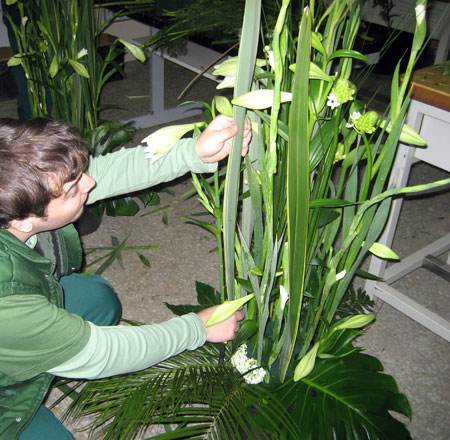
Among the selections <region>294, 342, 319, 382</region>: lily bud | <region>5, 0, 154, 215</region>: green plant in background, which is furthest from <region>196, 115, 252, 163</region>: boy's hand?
<region>5, 0, 154, 215</region>: green plant in background

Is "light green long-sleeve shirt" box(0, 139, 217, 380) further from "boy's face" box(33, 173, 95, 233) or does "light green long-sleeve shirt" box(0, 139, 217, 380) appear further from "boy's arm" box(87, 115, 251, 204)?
"boy's face" box(33, 173, 95, 233)

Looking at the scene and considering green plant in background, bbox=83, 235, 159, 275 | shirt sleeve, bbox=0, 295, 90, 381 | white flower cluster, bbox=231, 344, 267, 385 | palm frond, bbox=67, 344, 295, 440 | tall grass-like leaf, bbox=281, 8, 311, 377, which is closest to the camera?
tall grass-like leaf, bbox=281, 8, 311, 377

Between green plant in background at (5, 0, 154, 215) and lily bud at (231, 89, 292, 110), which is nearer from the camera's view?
lily bud at (231, 89, 292, 110)

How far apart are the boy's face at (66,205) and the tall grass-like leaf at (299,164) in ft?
1.20

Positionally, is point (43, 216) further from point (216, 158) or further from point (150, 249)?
point (150, 249)

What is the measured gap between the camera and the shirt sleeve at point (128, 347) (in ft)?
2.54

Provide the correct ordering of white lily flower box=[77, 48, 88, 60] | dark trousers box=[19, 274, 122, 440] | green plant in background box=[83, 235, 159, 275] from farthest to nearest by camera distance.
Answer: green plant in background box=[83, 235, 159, 275], white lily flower box=[77, 48, 88, 60], dark trousers box=[19, 274, 122, 440]

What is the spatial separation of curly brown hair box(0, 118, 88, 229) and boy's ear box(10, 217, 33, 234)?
12 mm

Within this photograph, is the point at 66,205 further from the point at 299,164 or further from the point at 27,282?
the point at 299,164

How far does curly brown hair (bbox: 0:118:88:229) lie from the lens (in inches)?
29.5

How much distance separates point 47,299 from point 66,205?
147mm

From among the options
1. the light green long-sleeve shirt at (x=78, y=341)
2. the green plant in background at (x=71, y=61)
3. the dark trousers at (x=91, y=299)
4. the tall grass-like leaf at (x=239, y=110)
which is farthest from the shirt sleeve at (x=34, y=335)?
the green plant in background at (x=71, y=61)

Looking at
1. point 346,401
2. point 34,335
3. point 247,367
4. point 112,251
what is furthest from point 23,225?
point 112,251

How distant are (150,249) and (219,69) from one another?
46.0 inches
